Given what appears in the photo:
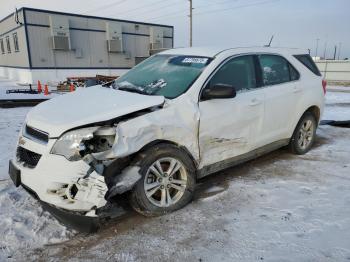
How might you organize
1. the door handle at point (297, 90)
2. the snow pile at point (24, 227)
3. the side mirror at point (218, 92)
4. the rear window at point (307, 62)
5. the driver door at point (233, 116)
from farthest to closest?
the rear window at point (307, 62) < the door handle at point (297, 90) < the driver door at point (233, 116) < the side mirror at point (218, 92) < the snow pile at point (24, 227)

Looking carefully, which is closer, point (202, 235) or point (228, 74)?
point (202, 235)

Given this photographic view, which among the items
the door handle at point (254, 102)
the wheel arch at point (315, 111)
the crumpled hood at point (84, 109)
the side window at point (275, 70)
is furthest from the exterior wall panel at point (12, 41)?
the door handle at point (254, 102)

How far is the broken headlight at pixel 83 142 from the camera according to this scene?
2.72 m

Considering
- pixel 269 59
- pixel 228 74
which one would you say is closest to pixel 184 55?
pixel 228 74

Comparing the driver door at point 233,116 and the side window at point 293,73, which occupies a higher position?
the side window at point 293,73

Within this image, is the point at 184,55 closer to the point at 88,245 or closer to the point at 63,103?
the point at 63,103

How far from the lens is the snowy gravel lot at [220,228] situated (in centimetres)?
272

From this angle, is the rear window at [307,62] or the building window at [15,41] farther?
the building window at [15,41]

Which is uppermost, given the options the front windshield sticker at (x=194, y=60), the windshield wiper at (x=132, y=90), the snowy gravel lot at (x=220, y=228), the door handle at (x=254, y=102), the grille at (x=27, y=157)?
the front windshield sticker at (x=194, y=60)

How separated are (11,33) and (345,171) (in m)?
29.5

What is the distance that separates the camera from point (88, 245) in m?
2.86

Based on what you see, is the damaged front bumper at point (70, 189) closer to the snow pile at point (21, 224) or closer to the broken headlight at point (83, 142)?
the broken headlight at point (83, 142)

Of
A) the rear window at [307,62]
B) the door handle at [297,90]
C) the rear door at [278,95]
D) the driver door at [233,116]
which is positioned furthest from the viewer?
the rear window at [307,62]

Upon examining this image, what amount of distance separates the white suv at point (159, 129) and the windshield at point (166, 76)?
0.02m
